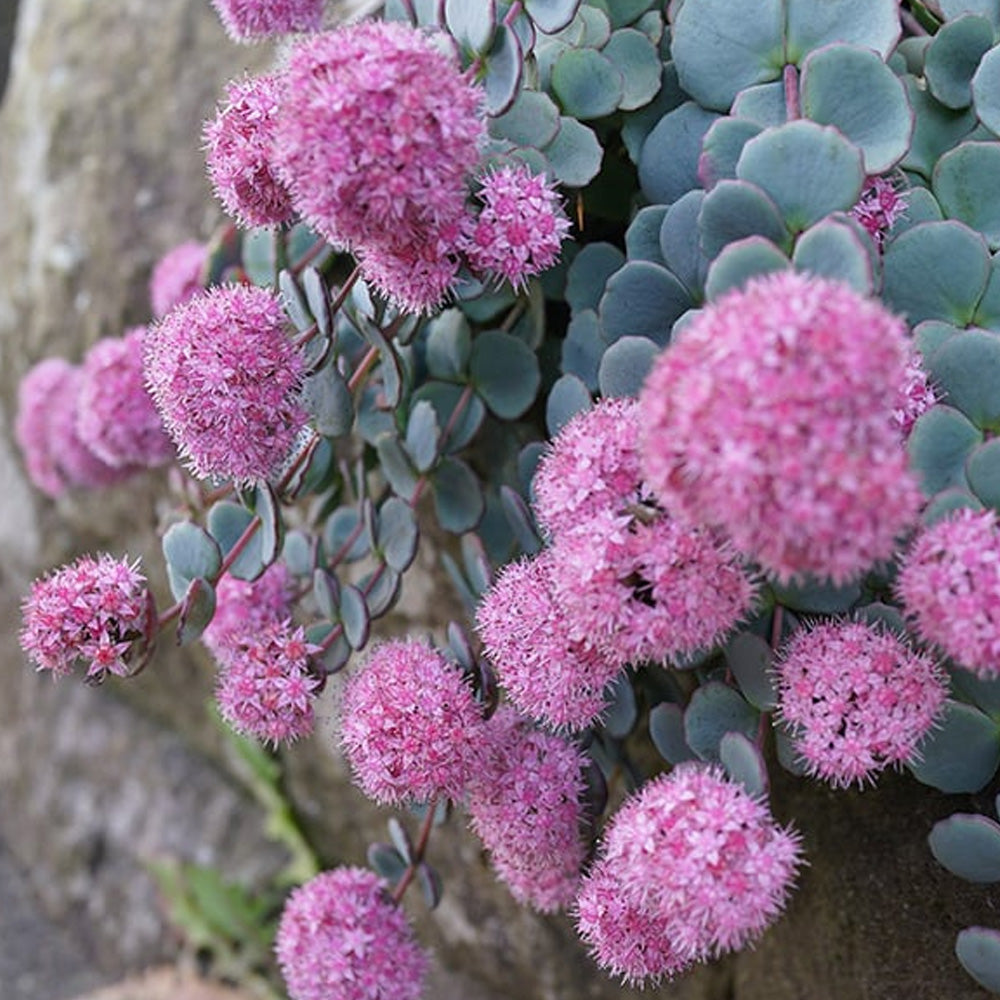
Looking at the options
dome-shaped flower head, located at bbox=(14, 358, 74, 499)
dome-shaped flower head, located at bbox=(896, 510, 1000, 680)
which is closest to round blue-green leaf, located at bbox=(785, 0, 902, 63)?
dome-shaped flower head, located at bbox=(896, 510, 1000, 680)

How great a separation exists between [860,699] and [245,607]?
457 millimetres

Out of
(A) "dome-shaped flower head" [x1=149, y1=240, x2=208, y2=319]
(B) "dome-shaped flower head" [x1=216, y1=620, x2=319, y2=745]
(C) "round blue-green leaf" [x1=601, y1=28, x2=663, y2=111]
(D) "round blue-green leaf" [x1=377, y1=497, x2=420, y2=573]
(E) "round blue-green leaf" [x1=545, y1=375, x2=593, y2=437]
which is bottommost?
(D) "round blue-green leaf" [x1=377, y1=497, x2=420, y2=573]

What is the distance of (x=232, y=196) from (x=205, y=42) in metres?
0.91

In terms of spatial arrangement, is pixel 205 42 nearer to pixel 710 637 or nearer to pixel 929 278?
pixel 929 278

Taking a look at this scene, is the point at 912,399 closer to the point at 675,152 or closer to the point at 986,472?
the point at 986,472

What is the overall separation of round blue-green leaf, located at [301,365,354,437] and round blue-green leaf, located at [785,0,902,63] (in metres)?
0.34

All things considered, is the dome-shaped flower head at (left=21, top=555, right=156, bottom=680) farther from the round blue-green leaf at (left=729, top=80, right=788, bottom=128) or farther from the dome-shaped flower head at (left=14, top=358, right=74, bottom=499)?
the dome-shaped flower head at (left=14, top=358, right=74, bottom=499)

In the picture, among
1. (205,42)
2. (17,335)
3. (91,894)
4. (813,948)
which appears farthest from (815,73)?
(91,894)

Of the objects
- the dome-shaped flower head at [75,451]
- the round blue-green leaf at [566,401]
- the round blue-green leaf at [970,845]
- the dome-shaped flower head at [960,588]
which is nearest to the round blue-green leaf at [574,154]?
the round blue-green leaf at [566,401]

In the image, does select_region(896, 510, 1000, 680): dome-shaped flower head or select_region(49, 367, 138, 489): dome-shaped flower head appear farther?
select_region(49, 367, 138, 489): dome-shaped flower head

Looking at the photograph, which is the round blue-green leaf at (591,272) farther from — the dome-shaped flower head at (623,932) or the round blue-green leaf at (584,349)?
the dome-shaped flower head at (623,932)

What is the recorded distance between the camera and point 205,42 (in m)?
1.54

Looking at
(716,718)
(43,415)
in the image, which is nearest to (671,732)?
(716,718)

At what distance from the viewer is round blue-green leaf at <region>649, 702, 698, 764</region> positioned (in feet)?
2.63
